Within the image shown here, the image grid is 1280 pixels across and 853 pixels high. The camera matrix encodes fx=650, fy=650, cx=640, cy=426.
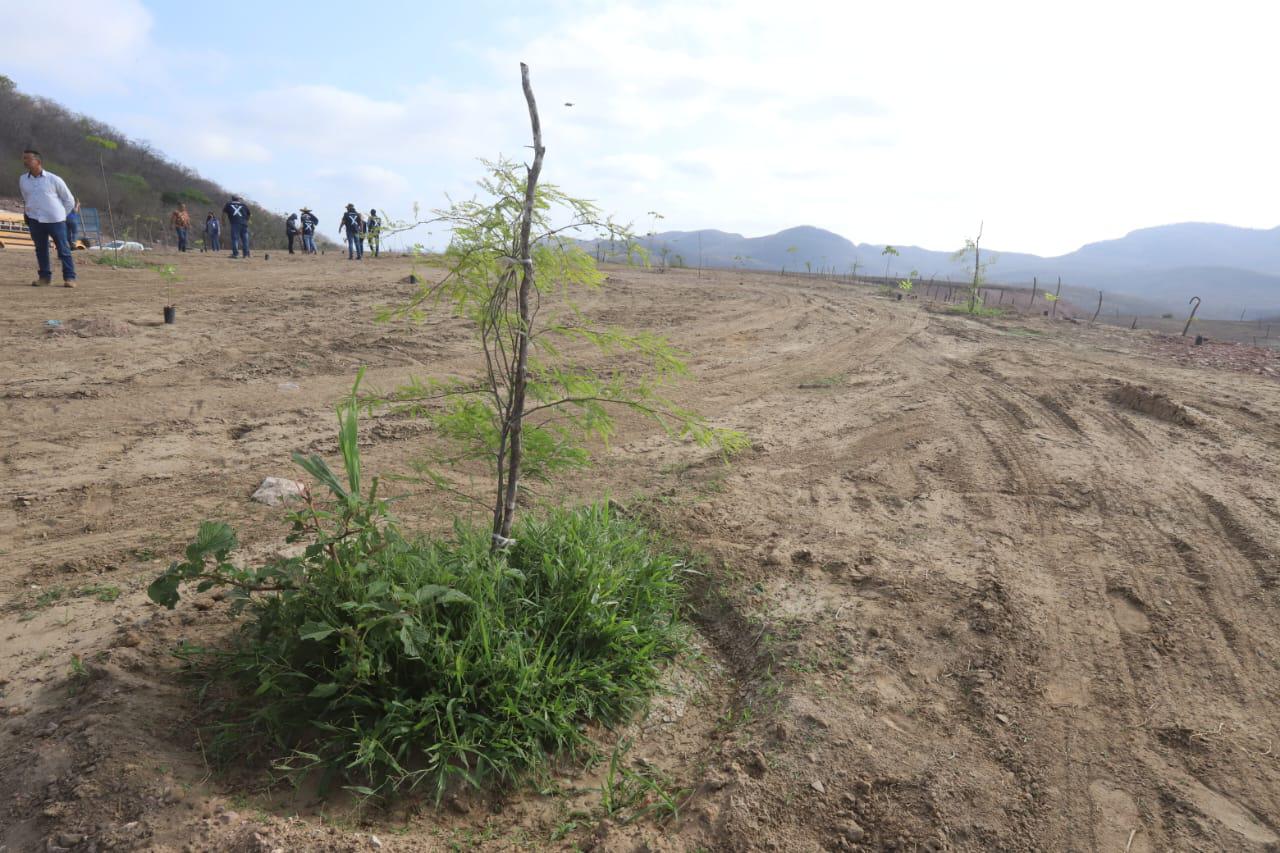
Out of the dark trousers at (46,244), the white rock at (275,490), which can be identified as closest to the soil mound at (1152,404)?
the white rock at (275,490)

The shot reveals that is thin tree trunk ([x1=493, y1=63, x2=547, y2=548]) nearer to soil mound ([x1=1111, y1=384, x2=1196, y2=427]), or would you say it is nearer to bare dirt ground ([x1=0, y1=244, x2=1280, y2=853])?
bare dirt ground ([x1=0, y1=244, x2=1280, y2=853])

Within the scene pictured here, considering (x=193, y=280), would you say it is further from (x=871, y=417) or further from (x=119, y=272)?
(x=871, y=417)

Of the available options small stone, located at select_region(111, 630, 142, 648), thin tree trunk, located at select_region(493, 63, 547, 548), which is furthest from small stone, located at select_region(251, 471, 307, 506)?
thin tree trunk, located at select_region(493, 63, 547, 548)

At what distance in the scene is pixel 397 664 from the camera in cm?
236

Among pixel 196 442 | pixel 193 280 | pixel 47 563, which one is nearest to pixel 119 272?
pixel 193 280

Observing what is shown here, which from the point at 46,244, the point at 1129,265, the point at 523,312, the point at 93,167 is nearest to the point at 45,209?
the point at 46,244

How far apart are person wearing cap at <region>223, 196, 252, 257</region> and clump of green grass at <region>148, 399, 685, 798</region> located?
16.0 meters

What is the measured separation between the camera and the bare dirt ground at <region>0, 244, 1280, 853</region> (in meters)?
2.12

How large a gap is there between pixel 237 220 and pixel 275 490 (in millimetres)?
14625

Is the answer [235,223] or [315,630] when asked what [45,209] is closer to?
[235,223]

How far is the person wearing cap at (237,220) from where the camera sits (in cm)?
1536

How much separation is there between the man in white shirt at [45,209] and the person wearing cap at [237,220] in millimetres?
6656

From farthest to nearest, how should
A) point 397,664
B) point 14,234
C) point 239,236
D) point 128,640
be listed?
point 239,236 < point 14,234 < point 128,640 < point 397,664

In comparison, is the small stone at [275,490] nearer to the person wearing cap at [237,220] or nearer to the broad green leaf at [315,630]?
the broad green leaf at [315,630]
